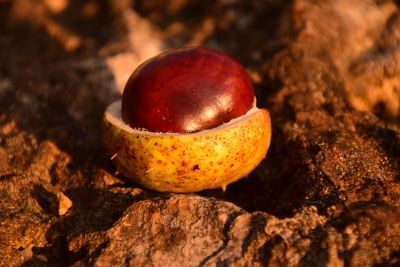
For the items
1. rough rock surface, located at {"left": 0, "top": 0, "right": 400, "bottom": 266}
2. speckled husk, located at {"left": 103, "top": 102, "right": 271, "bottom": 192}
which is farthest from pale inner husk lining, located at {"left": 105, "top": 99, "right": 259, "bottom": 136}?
rough rock surface, located at {"left": 0, "top": 0, "right": 400, "bottom": 266}

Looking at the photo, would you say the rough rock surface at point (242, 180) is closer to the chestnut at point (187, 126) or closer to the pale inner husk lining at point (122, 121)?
the chestnut at point (187, 126)

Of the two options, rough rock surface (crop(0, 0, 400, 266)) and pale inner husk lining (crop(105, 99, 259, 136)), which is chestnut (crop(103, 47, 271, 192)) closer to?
pale inner husk lining (crop(105, 99, 259, 136))

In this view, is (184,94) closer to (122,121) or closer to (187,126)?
(187,126)

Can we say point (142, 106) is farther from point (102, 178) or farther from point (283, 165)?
point (283, 165)

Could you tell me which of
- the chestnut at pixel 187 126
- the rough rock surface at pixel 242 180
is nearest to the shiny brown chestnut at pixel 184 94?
the chestnut at pixel 187 126

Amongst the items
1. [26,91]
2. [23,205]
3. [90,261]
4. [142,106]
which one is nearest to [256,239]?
[90,261]

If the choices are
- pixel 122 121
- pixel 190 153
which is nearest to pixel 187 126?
pixel 190 153
